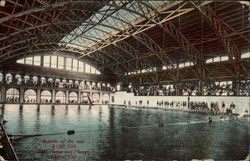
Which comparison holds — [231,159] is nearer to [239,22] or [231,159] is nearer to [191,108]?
[239,22]

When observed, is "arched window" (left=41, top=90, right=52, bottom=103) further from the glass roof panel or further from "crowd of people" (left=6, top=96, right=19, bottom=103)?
the glass roof panel

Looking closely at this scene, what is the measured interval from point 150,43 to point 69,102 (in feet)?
89.3

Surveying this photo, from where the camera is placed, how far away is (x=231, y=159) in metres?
7.30

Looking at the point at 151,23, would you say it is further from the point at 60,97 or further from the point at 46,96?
the point at 46,96

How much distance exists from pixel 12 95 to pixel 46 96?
712 cm

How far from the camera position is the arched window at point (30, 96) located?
44.3 m

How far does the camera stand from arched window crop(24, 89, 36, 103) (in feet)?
145

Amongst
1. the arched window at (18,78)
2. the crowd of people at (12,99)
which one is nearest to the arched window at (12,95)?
the crowd of people at (12,99)

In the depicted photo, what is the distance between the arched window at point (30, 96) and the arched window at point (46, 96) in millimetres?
1825

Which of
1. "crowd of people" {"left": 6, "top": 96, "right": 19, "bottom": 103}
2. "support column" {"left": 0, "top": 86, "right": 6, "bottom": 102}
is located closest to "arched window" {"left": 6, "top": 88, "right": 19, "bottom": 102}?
"crowd of people" {"left": 6, "top": 96, "right": 19, "bottom": 103}

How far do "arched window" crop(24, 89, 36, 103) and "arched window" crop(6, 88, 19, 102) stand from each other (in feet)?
6.14

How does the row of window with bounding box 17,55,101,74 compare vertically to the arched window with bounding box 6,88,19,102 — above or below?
above

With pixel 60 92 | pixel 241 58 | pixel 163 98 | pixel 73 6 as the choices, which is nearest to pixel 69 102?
pixel 60 92

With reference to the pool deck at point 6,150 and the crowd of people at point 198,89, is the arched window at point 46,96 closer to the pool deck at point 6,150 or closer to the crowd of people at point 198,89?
the crowd of people at point 198,89
